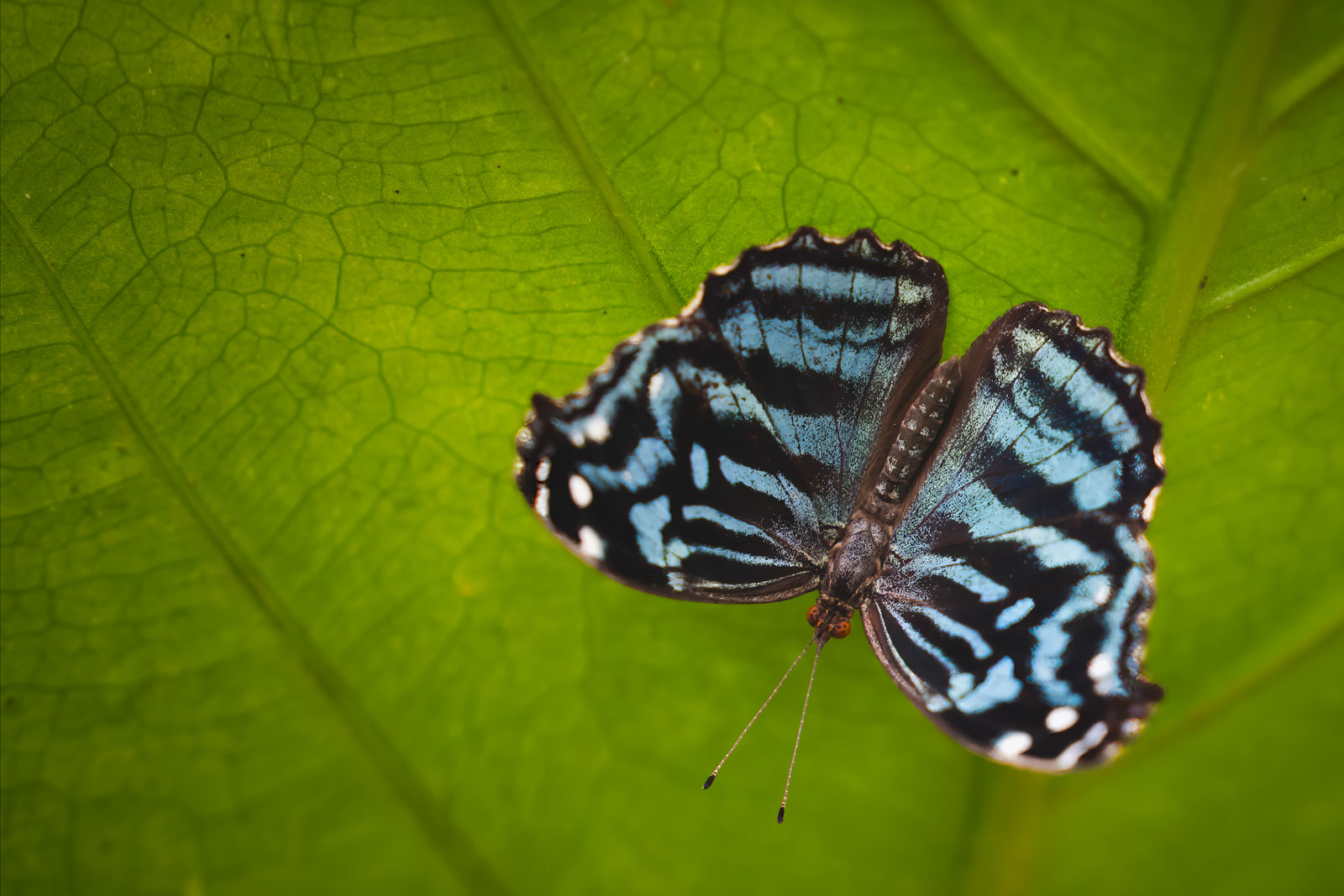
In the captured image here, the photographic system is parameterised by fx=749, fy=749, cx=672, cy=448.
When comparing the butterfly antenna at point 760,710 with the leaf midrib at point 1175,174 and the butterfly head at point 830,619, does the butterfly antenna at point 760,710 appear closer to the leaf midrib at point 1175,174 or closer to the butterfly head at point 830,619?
the butterfly head at point 830,619

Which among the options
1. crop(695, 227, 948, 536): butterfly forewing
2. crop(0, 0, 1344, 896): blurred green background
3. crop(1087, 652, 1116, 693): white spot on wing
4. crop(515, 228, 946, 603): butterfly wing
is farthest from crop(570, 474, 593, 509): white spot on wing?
crop(1087, 652, 1116, 693): white spot on wing

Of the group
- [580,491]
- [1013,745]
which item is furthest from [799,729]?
[580,491]

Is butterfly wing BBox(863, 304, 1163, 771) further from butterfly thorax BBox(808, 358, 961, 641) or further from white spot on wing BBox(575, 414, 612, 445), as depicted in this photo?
white spot on wing BBox(575, 414, 612, 445)

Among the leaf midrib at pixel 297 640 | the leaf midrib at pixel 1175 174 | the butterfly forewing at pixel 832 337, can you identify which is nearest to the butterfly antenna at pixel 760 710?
the butterfly forewing at pixel 832 337

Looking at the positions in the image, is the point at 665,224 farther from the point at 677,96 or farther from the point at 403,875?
the point at 403,875

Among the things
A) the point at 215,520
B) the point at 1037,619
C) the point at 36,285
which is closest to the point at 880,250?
the point at 1037,619

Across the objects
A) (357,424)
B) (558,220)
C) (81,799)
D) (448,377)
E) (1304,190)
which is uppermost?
(1304,190)

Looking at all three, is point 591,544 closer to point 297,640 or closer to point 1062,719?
point 297,640
